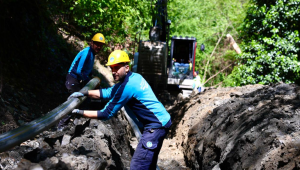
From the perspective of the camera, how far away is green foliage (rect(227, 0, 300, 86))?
14.9 meters

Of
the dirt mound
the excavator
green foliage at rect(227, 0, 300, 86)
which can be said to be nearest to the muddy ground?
the dirt mound

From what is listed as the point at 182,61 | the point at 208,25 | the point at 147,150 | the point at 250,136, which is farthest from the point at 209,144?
the point at 208,25

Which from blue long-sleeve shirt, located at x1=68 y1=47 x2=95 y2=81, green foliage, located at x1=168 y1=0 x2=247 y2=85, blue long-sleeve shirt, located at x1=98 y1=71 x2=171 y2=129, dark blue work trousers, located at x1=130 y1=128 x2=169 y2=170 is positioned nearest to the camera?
blue long-sleeve shirt, located at x1=98 y1=71 x2=171 y2=129

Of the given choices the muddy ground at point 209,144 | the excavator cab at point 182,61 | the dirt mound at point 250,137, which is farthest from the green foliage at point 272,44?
the dirt mound at point 250,137

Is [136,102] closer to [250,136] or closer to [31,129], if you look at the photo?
[31,129]

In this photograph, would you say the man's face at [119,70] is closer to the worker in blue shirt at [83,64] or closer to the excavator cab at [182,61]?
the worker in blue shirt at [83,64]

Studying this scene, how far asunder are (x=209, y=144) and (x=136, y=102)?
2.94 metres

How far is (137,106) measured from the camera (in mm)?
3820

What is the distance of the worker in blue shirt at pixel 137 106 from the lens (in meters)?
3.65

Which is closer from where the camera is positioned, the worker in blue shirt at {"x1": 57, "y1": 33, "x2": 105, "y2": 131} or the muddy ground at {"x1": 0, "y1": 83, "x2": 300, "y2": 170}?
the muddy ground at {"x1": 0, "y1": 83, "x2": 300, "y2": 170}

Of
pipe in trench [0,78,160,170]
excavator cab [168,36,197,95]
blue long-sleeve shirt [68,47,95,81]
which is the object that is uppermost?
blue long-sleeve shirt [68,47,95,81]

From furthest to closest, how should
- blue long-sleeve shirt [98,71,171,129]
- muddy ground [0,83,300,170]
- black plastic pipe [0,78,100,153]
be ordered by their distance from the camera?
blue long-sleeve shirt [98,71,171,129], muddy ground [0,83,300,170], black plastic pipe [0,78,100,153]

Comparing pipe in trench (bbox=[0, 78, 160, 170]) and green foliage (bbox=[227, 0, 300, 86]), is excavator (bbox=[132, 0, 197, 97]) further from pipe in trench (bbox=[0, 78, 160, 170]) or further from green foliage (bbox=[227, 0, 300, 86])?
pipe in trench (bbox=[0, 78, 160, 170])

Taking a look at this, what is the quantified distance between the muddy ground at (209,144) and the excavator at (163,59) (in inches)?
285
